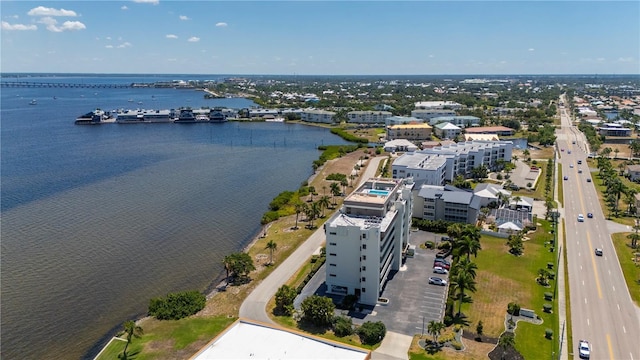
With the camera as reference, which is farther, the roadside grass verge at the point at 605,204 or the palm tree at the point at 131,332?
the roadside grass verge at the point at 605,204

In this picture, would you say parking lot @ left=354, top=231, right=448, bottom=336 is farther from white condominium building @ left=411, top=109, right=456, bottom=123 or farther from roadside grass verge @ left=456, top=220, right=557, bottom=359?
white condominium building @ left=411, top=109, right=456, bottom=123

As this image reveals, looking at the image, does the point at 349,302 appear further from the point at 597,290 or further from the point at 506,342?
the point at 597,290

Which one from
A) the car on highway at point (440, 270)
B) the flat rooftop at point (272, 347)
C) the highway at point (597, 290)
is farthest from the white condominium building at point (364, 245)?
the highway at point (597, 290)

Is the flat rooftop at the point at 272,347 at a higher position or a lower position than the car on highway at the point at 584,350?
higher

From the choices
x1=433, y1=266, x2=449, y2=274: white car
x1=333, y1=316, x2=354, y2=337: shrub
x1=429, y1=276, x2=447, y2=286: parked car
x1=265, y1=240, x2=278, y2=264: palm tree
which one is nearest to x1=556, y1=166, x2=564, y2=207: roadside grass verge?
x1=433, y1=266, x2=449, y2=274: white car

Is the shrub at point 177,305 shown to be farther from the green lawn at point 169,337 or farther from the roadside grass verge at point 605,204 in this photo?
the roadside grass verge at point 605,204

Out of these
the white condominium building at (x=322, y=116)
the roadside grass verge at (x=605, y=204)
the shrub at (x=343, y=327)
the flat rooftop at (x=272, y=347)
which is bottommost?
the roadside grass verge at (x=605, y=204)

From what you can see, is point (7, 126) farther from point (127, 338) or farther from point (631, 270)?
point (631, 270)
